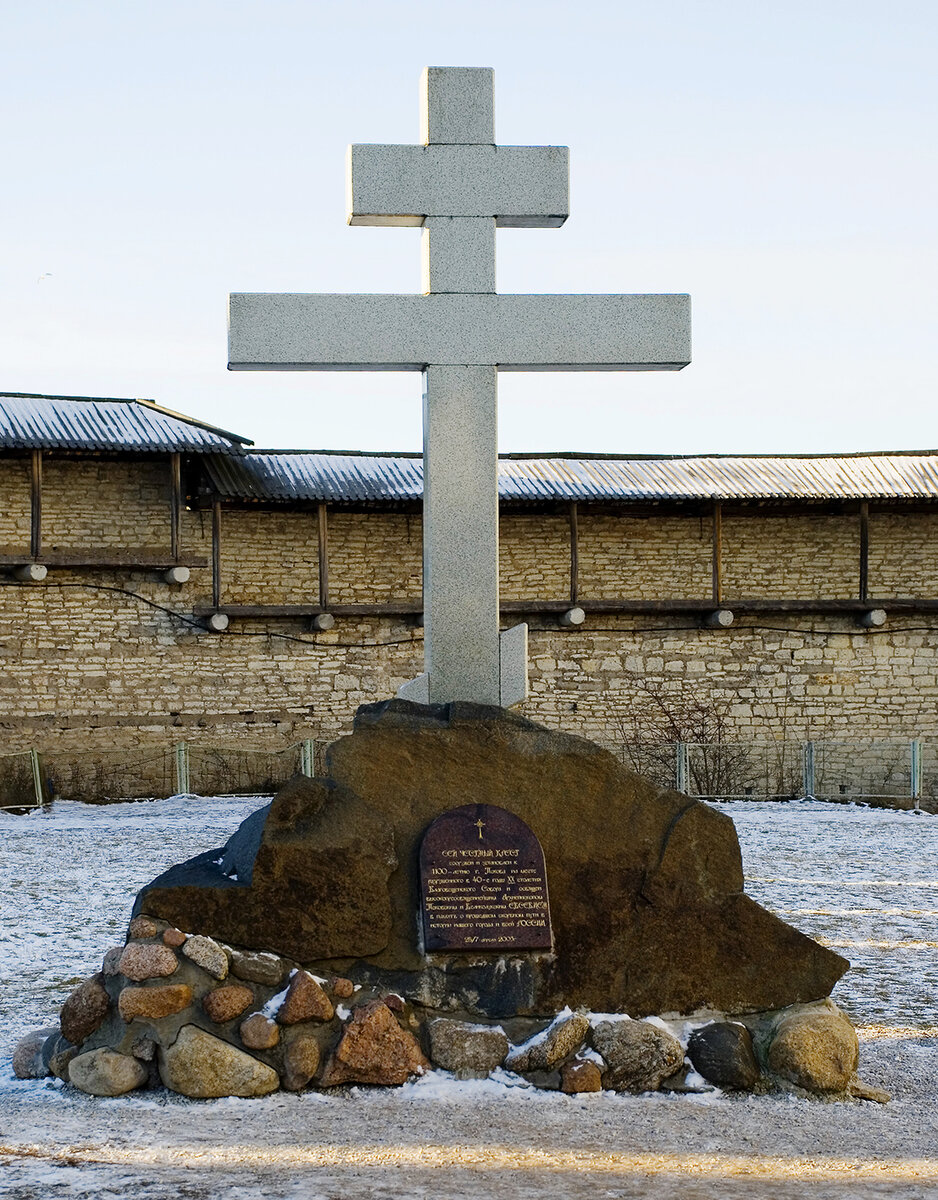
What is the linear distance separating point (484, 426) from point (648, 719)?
1278cm

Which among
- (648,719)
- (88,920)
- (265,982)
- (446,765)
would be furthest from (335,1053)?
(648,719)

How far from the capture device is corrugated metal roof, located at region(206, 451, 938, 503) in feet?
54.1

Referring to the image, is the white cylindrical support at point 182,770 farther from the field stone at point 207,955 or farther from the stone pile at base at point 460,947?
the field stone at point 207,955

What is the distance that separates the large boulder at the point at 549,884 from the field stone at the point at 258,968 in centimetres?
6

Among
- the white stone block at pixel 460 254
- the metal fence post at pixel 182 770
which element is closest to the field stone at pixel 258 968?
the white stone block at pixel 460 254

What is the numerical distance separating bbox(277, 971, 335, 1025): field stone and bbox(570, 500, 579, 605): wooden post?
43.0 feet

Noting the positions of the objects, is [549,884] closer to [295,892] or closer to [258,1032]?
[295,892]

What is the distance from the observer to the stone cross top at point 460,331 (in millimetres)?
5031

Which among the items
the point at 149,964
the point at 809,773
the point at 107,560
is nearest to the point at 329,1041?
the point at 149,964

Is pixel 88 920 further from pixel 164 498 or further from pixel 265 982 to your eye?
pixel 164 498

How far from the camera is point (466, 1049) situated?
425 centimetres

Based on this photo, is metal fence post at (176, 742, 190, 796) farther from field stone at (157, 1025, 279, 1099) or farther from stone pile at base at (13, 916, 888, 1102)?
field stone at (157, 1025, 279, 1099)

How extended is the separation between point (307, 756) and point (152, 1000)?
1110 cm

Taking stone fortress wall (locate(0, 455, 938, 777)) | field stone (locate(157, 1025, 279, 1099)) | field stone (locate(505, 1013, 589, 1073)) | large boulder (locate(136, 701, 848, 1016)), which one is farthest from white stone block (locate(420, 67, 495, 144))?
stone fortress wall (locate(0, 455, 938, 777))
